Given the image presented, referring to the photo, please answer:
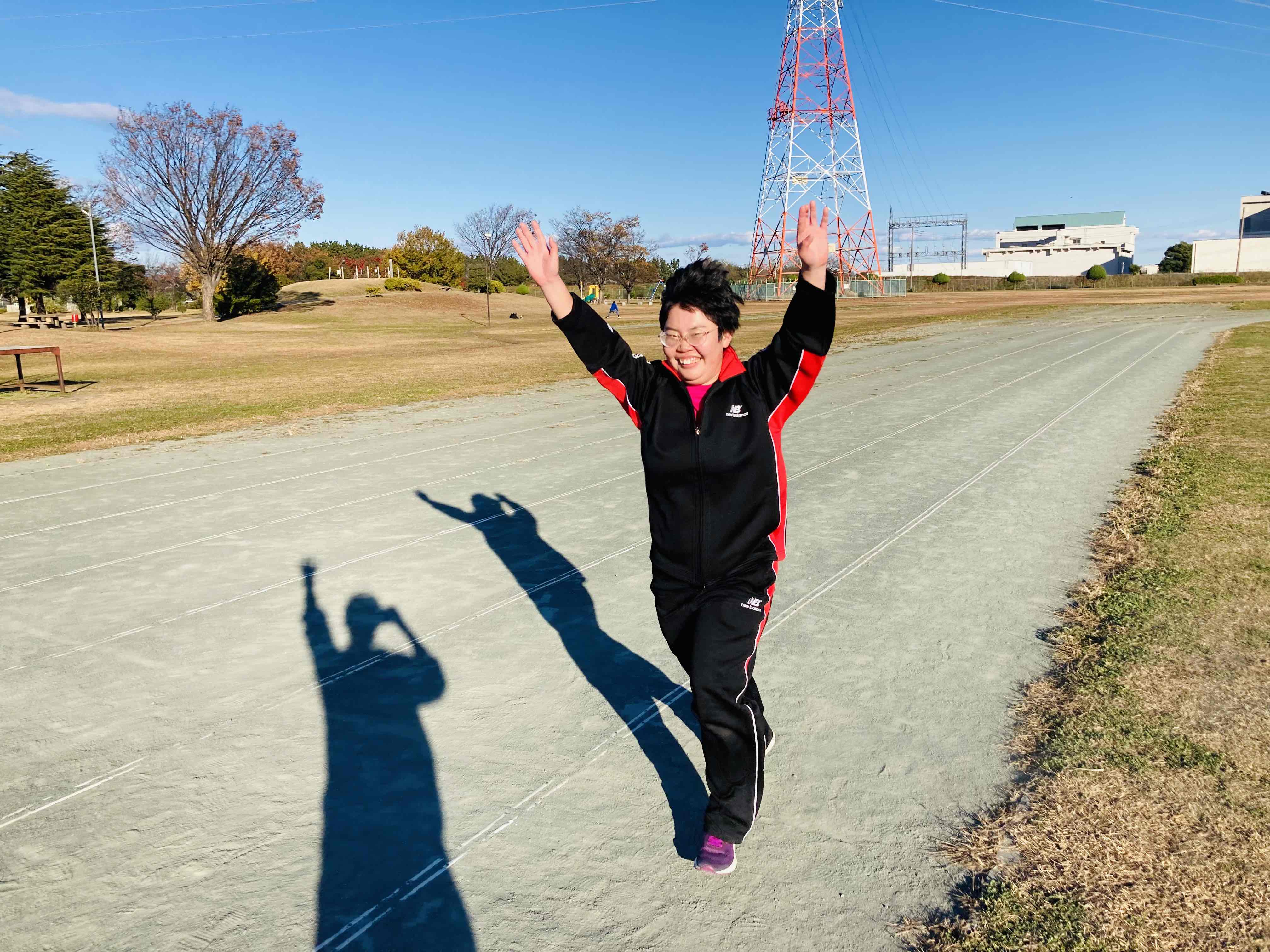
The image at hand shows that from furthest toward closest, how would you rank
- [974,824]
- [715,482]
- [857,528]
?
[857,528] < [974,824] < [715,482]

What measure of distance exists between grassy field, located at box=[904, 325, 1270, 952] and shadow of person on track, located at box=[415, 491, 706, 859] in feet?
3.54

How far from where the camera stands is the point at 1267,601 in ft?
18.3

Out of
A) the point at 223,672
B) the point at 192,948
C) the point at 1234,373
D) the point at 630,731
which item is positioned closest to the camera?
the point at 192,948

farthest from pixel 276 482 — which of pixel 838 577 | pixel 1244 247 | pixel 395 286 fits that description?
pixel 1244 247

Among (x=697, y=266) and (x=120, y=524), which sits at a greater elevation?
(x=697, y=266)

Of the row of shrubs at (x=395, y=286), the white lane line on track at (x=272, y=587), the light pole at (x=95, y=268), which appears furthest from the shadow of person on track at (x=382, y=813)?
the row of shrubs at (x=395, y=286)

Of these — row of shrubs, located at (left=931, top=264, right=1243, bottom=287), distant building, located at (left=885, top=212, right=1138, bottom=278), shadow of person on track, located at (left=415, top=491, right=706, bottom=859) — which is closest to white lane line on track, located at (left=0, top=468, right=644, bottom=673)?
shadow of person on track, located at (left=415, top=491, right=706, bottom=859)

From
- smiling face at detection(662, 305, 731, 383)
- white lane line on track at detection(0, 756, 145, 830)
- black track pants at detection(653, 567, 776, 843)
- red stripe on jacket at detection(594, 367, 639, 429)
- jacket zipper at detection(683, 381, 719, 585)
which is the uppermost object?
smiling face at detection(662, 305, 731, 383)

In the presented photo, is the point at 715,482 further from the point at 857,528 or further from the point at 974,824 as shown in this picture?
the point at 857,528

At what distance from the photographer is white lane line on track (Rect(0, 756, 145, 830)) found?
3494mm

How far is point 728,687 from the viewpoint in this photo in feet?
9.99

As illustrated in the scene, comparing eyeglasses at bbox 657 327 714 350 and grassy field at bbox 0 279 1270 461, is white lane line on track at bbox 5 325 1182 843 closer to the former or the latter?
eyeglasses at bbox 657 327 714 350

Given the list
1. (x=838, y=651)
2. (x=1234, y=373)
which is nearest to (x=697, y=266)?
(x=838, y=651)

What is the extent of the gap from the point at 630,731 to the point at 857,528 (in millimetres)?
4066
